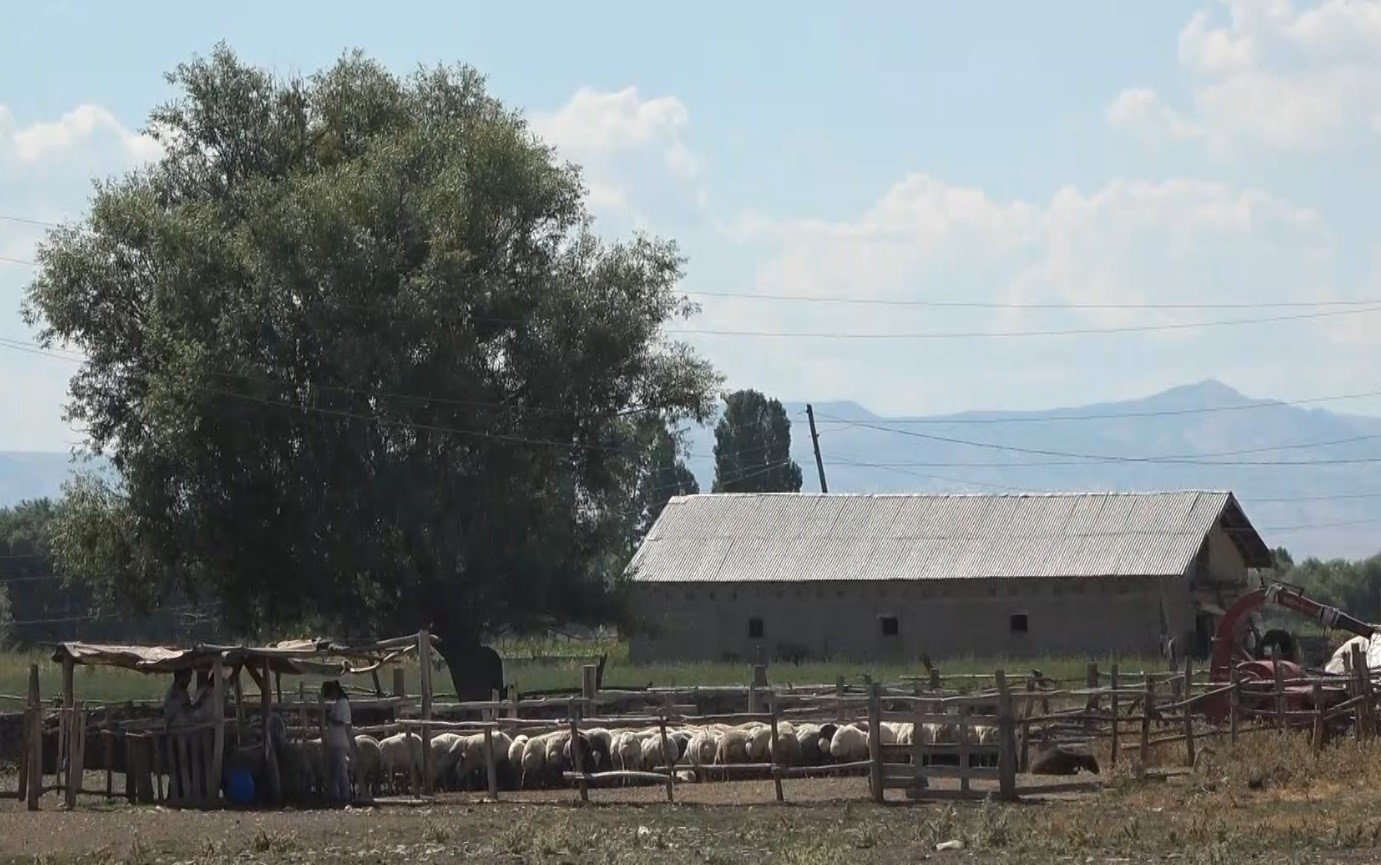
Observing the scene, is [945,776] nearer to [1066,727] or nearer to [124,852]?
[1066,727]

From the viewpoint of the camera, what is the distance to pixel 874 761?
2553 cm

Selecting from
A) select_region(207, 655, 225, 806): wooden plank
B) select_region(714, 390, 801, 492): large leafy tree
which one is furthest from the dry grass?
select_region(714, 390, 801, 492): large leafy tree

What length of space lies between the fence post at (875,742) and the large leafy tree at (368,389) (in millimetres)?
17275

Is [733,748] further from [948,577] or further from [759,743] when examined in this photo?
[948,577]

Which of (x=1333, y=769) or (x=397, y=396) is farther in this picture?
(x=397, y=396)

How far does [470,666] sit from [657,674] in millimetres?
9994

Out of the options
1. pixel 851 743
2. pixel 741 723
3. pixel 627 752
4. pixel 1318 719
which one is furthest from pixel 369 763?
pixel 1318 719

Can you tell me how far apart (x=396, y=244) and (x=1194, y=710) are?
18.7m

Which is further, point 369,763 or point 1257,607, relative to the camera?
point 1257,607

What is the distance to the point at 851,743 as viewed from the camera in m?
28.3

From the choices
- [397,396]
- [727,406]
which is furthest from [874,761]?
[727,406]

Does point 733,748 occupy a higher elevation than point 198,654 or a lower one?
lower

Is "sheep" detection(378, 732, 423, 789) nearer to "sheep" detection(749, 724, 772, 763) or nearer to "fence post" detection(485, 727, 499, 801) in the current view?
"fence post" detection(485, 727, 499, 801)

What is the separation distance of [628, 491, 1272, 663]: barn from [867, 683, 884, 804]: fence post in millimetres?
28323
